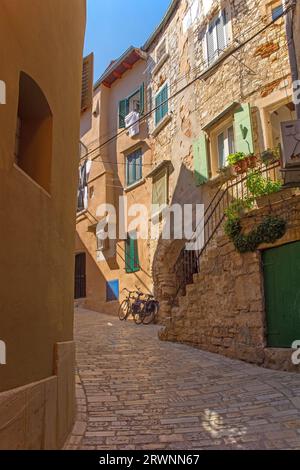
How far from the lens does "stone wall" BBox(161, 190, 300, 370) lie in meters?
6.70

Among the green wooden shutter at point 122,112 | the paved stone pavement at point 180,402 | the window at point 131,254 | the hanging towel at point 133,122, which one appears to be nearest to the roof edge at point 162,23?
the green wooden shutter at point 122,112

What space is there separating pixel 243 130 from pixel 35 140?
24.1 feet

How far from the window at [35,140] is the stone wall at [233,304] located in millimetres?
4246

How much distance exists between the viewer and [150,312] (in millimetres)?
12914

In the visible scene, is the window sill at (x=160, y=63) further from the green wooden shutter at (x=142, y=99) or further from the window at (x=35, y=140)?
the window at (x=35, y=140)

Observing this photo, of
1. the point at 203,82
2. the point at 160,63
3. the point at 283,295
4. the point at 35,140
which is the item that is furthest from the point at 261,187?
the point at 160,63

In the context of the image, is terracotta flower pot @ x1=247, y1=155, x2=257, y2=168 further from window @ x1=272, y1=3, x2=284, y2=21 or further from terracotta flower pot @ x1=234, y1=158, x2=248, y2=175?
window @ x1=272, y1=3, x2=284, y2=21

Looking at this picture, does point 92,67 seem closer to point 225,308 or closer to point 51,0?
point 51,0

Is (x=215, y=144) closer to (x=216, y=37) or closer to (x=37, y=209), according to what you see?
(x=216, y=37)

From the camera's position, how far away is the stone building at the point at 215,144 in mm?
7160

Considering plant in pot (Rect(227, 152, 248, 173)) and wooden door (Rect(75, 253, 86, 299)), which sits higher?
plant in pot (Rect(227, 152, 248, 173))

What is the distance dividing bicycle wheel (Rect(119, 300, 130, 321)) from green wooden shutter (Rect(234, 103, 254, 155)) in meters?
6.63

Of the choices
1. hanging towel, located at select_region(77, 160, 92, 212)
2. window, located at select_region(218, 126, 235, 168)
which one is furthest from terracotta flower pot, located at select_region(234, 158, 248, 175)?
hanging towel, located at select_region(77, 160, 92, 212)
